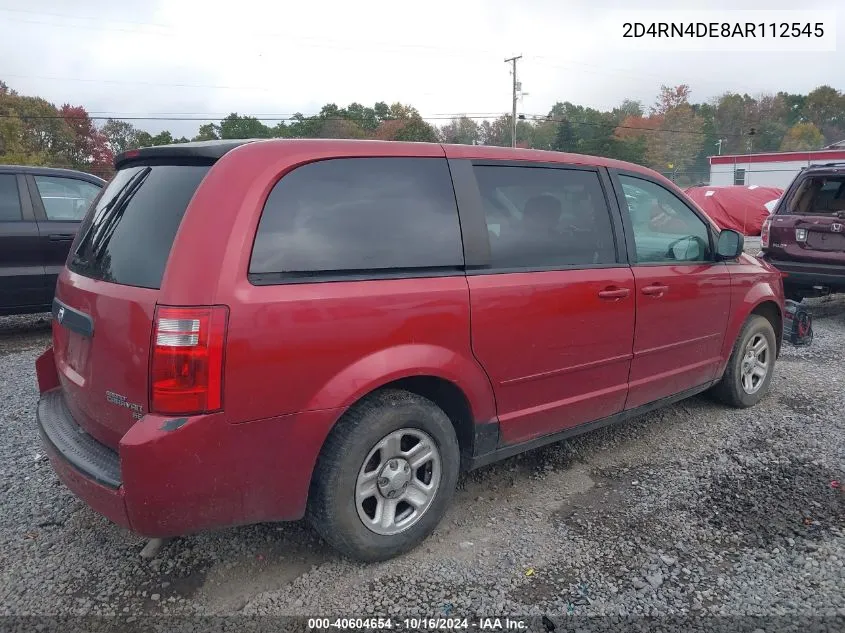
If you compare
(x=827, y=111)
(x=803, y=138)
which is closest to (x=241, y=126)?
(x=803, y=138)

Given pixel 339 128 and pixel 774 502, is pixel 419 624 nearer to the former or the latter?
pixel 774 502

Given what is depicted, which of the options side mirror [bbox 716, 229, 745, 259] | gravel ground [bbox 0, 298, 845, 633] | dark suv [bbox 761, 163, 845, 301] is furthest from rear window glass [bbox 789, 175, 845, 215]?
gravel ground [bbox 0, 298, 845, 633]

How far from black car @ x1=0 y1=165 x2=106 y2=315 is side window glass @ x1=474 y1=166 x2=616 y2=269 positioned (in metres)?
5.16

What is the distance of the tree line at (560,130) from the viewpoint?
50.7 meters

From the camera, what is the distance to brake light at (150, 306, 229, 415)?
7.38 ft

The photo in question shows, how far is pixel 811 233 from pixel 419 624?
24.9ft

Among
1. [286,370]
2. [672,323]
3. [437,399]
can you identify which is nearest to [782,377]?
[672,323]

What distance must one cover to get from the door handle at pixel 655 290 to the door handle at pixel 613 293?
0.17 m

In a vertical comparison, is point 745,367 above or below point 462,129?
below

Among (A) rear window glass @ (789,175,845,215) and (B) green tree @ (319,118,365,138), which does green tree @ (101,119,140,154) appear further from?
(A) rear window glass @ (789,175,845,215)

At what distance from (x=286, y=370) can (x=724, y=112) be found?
9420cm

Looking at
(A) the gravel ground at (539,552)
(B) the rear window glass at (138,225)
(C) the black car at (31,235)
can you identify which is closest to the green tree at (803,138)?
(C) the black car at (31,235)

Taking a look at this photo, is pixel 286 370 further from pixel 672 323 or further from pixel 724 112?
pixel 724 112

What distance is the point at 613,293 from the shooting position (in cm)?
352
